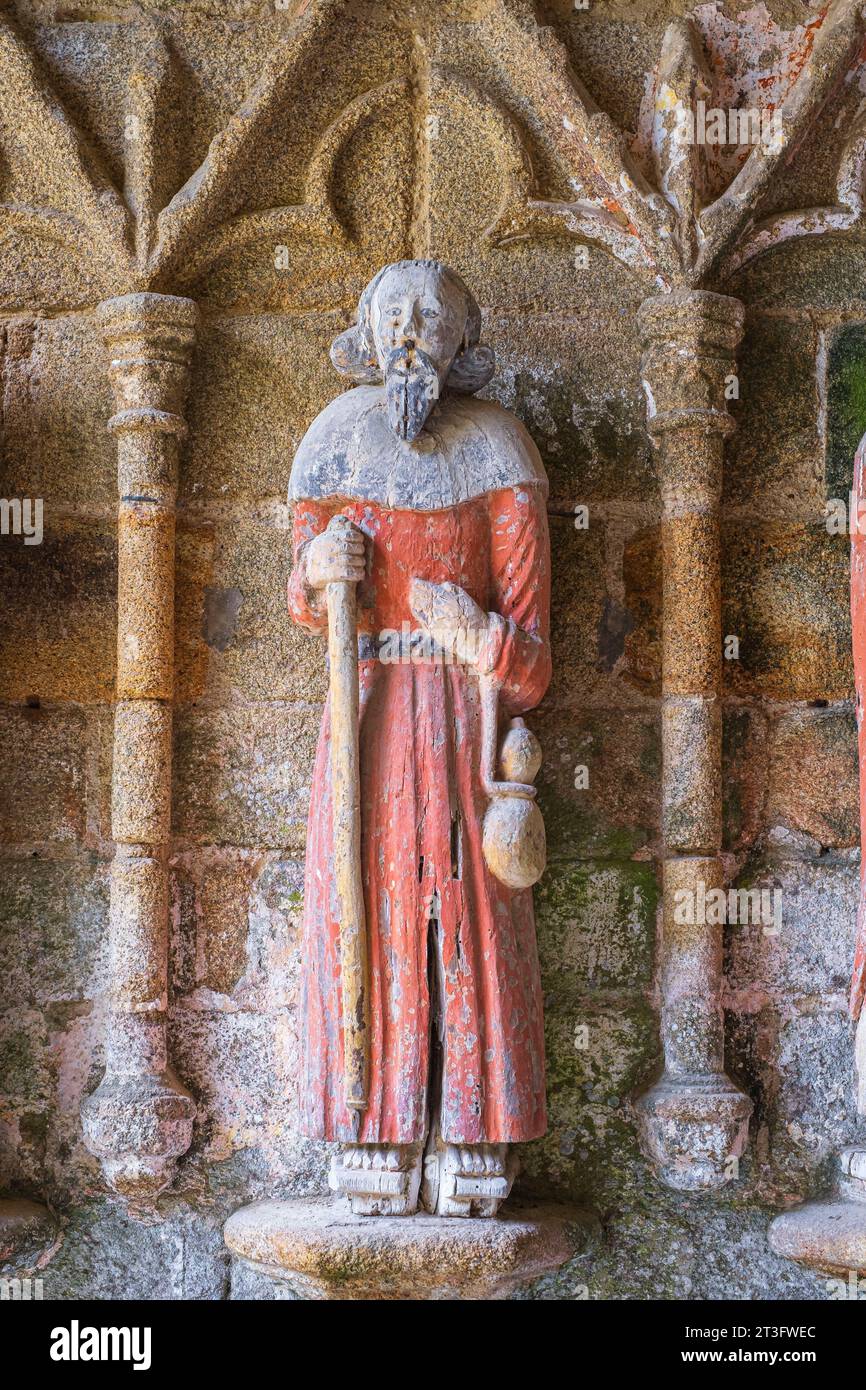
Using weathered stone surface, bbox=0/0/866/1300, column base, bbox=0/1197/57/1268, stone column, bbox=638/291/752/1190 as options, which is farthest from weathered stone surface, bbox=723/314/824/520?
column base, bbox=0/1197/57/1268

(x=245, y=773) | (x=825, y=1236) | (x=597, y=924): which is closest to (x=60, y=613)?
(x=245, y=773)

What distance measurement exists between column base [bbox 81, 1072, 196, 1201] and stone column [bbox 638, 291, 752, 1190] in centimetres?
106

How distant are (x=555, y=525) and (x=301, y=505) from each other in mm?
666

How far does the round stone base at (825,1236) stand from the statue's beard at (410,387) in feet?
6.28

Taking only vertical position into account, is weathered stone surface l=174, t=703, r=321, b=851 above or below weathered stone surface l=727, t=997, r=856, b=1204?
above

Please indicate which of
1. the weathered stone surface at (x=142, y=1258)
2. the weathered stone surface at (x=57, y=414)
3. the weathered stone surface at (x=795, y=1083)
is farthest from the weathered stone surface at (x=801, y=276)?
the weathered stone surface at (x=142, y=1258)

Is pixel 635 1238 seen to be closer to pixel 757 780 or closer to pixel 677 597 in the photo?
pixel 757 780

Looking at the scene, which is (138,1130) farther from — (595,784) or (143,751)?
(595,784)

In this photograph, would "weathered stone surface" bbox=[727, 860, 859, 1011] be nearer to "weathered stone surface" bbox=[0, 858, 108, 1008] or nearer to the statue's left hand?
the statue's left hand

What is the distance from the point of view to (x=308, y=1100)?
3.94 m

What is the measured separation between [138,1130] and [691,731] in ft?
5.03

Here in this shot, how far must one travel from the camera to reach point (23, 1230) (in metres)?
4.20

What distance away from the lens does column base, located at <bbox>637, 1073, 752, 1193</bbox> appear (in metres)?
4.12

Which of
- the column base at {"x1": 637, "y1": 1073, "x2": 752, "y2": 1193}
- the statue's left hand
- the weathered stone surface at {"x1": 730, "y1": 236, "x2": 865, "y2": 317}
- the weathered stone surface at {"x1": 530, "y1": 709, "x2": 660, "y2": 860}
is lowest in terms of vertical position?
the column base at {"x1": 637, "y1": 1073, "x2": 752, "y2": 1193}
